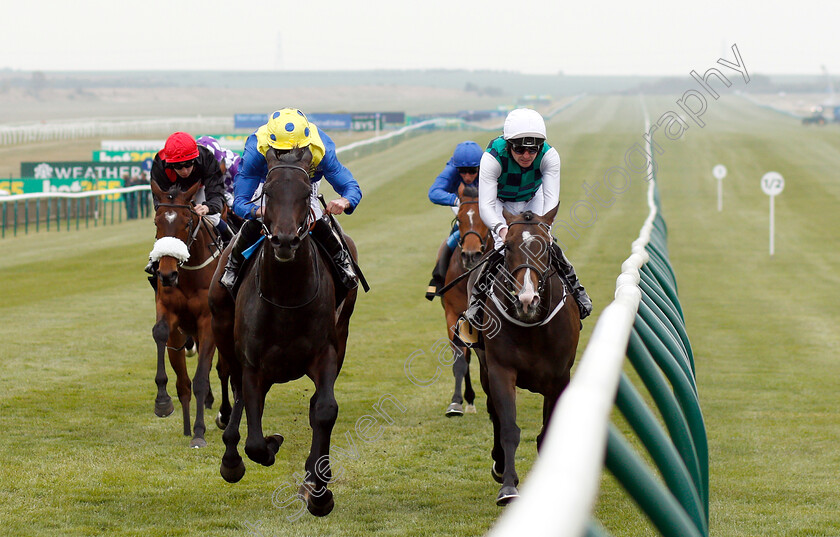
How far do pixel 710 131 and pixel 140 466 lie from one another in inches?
2054

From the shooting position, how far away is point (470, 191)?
26.0ft

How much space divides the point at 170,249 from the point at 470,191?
7.35 ft

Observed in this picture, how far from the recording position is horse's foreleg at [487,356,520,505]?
535cm

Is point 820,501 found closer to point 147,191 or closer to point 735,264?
point 735,264

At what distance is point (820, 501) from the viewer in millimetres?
5578

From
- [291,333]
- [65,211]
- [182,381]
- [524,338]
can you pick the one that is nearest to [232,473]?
[291,333]

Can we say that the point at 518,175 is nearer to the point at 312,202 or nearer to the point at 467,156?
the point at 312,202

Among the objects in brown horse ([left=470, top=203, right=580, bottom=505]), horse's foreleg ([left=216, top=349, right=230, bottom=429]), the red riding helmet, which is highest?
the red riding helmet

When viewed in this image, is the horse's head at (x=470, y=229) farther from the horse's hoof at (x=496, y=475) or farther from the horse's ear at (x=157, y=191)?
the horse's ear at (x=157, y=191)

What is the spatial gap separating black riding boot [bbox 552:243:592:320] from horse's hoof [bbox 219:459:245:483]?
2.06 meters

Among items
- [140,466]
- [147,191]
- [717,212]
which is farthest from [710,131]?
[140,466]

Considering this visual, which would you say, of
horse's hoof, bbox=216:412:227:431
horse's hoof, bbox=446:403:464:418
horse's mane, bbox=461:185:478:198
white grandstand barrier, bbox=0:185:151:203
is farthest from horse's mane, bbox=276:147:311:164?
white grandstand barrier, bbox=0:185:151:203

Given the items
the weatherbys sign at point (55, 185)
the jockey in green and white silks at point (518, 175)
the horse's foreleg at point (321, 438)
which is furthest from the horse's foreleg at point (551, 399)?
the weatherbys sign at point (55, 185)

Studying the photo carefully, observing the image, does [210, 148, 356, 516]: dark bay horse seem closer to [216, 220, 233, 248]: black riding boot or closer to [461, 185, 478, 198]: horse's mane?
[461, 185, 478, 198]: horse's mane
